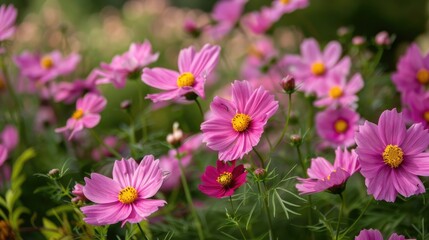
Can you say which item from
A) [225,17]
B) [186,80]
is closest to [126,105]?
[186,80]

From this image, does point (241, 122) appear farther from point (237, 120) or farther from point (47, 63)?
point (47, 63)

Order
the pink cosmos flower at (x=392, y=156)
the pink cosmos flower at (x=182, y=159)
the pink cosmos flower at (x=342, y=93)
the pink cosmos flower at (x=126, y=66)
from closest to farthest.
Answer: the pink cosmos flower at (x=392, y=156), the pink cosmos flower at (x=126, y=66), the pink cosmos flower at (x=342, y=93), the pink cosmos flower at (x=182, y=159)

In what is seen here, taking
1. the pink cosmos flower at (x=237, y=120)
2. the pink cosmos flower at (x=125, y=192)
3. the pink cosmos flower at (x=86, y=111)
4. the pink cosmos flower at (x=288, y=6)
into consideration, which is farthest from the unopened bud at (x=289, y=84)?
the pink cosmos flower at (x=288, y=6)

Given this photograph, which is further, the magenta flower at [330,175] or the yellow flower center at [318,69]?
the yellow flower center at [318,69]

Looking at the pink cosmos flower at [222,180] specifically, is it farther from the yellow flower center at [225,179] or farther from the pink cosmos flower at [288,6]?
the pink cosmos flower at [288,6]

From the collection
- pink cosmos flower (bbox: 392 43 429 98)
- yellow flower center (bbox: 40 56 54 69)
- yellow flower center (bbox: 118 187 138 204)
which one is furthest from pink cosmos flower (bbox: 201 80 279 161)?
yellow flower center (bbox: 40 56 54 69)
